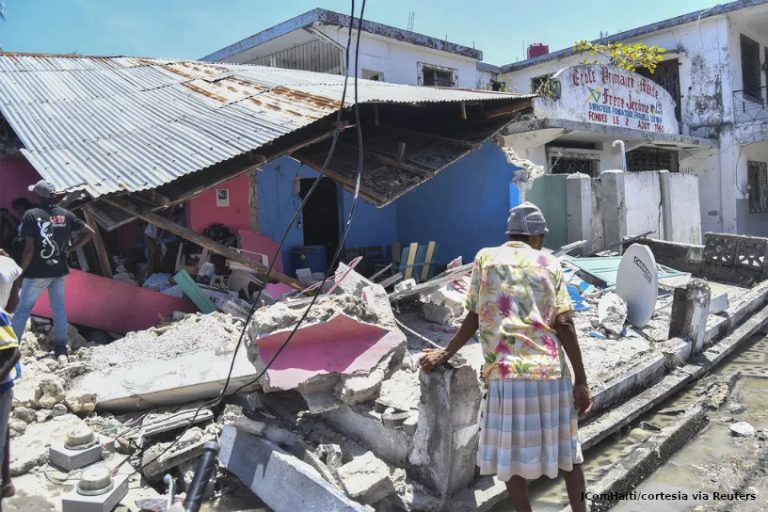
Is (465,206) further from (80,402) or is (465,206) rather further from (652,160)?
(652,160)

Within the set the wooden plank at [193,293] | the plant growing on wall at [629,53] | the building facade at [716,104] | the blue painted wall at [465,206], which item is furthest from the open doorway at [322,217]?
the plant growing on wall at [629,53]

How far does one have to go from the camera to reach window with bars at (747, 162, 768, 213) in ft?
57.5

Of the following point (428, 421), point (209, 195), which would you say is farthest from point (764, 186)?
point (428, 421)

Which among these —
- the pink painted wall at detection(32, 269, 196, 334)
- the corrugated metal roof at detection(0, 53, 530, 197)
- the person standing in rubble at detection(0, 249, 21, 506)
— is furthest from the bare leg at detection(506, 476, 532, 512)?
the pink painted wall at detection(32, 269, 196, 334)

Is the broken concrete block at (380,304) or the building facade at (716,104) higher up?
the building facade at (716,104)

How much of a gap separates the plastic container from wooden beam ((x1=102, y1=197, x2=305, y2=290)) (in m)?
1.94

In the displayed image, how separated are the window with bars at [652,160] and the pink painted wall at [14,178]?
1418cm

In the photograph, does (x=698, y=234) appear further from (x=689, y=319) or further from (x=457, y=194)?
(x=689, y=319)

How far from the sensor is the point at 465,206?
943cm

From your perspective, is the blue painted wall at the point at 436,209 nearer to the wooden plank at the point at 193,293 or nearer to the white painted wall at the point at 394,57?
the wooden plank at the point at 193,293

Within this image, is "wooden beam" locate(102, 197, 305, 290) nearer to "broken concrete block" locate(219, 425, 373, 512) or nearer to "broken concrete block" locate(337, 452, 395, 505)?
"broken concrete block" locate(219, 425, 373, 512)

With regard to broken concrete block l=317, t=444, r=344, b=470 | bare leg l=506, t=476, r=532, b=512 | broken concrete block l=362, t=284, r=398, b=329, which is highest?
broken concrete block l=362, t=284, r=398, b=329

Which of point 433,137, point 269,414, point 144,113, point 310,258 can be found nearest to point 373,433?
point 269,414

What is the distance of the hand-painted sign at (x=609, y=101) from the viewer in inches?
463
